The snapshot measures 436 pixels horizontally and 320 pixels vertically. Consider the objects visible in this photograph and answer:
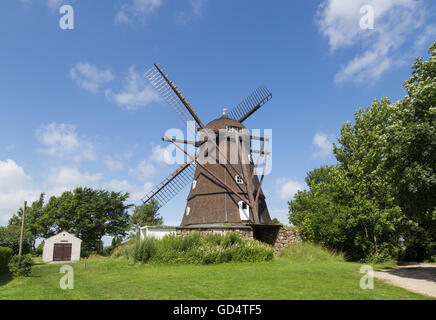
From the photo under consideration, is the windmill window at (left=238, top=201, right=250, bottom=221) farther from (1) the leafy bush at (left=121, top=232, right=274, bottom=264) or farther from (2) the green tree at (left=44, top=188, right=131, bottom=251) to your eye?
(2) the green tree at (left=44, top=188, right=131, bottom=251)

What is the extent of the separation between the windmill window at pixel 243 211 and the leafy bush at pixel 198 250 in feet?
12.8

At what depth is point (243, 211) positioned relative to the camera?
73.6 feet

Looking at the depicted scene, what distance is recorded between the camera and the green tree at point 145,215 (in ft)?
168

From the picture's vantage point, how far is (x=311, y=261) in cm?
1853

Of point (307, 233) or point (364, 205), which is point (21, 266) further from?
point (364, 205)

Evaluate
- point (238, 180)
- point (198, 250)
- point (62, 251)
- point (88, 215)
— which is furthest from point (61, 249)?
point (198, 250)

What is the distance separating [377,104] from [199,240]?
1875 cm

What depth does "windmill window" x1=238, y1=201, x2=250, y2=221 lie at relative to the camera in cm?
2219

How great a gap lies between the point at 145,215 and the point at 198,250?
3728 cm

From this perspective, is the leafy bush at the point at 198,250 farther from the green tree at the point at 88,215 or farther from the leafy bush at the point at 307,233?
the green tree at the point at 88,215

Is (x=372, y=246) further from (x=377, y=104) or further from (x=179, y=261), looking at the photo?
(x=179, y=261)

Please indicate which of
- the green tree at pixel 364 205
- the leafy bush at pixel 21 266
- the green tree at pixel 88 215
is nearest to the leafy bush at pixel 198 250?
the leafy bush at pixel 21 266

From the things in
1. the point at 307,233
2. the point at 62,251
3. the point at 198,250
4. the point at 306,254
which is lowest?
the point at 62,251
